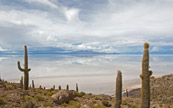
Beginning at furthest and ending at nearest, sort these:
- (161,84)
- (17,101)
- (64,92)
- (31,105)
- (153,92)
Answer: (161,84) < (153,92) < (64,92) < (17,101) < (31,105)

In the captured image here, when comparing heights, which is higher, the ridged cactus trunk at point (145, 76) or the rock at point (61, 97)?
the ridged cactus trunk at point (145, 76)

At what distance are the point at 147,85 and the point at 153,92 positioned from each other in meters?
23.8

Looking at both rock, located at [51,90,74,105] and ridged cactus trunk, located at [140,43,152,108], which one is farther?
rock, located at [51,90,74,105]

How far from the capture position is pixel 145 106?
38.6 ft

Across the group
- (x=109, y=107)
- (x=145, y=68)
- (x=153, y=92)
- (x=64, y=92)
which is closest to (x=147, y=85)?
(x=145, y=68)

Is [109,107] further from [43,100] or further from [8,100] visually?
[8,100]

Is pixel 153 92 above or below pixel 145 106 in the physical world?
below

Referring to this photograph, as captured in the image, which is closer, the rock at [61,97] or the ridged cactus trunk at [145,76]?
the ridged cactus trunk at [145,76]

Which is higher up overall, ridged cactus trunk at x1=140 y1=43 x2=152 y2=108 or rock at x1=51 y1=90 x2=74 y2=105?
ridged cactus trunk at x1=140 y1=43 x2=152 y2=108

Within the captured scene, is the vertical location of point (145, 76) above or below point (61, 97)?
above

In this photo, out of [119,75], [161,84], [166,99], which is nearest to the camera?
[119,75]

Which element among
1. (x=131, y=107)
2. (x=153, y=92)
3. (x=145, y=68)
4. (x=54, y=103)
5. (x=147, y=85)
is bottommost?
(x=153, y=92)

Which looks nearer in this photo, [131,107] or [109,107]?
[109,107]

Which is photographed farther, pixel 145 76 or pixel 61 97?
pixel 61 97
